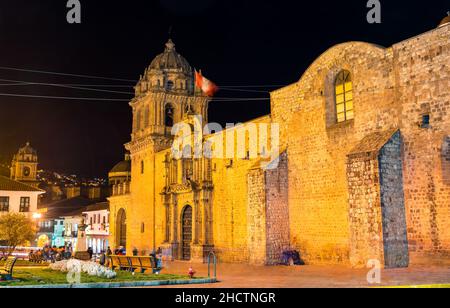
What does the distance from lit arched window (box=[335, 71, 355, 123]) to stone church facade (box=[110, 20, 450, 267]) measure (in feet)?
0.13

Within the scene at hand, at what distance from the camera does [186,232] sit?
29.7 m

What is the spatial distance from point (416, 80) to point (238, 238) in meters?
12.2

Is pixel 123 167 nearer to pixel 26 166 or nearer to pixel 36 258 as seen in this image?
pixel 26 166

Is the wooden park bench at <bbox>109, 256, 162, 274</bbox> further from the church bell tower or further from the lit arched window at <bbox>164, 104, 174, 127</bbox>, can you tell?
the lit arched window at <bbox>164, 104, 174, 127</bbox>

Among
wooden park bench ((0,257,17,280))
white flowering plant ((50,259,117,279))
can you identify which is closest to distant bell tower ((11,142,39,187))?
white flowering plant ((50,259,117,279))

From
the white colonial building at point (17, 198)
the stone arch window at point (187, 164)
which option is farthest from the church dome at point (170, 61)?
the white colonial building at point (17, 198)

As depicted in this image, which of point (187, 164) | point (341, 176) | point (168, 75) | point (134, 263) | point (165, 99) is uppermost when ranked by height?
point (168, 75)

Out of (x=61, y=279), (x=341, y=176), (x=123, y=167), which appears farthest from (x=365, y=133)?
(x=123, y=167)

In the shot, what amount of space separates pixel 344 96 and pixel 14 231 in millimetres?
19921

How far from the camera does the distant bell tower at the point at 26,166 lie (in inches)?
2699

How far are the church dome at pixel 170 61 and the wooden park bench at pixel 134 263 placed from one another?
2061cm

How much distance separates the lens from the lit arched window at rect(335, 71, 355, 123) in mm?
19109

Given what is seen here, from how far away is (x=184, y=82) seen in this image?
117 ft
